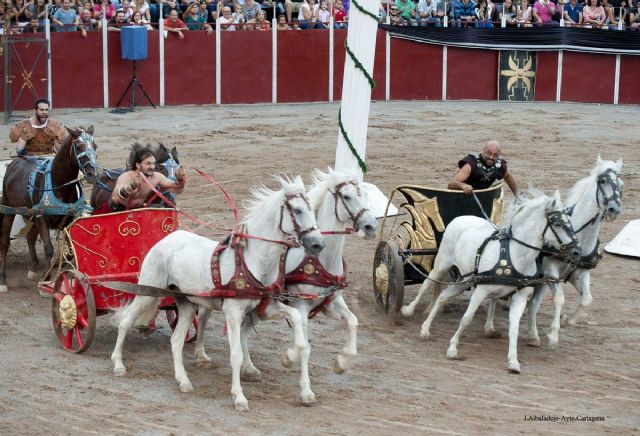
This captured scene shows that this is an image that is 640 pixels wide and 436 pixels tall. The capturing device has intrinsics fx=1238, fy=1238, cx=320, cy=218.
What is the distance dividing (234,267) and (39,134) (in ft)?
16.0

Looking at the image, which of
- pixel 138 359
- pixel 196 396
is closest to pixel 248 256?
pixel 196 396

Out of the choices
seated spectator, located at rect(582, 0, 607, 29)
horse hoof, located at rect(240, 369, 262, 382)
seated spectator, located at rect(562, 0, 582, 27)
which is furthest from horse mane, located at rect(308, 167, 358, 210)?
seated spectator, located at rect(562, 0, 582, 27)

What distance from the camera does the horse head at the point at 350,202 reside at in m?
8.83

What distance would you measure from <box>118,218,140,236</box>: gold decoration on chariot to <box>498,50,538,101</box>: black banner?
724 inches

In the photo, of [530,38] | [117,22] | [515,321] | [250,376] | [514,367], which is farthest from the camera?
[530,38]

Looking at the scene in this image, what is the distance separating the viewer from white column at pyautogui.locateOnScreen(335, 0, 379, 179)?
39.1ft

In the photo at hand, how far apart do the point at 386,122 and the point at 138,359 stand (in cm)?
1451

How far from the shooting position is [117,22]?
24.5 meters

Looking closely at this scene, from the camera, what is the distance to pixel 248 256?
28.6 feet

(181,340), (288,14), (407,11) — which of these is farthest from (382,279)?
(407,11)

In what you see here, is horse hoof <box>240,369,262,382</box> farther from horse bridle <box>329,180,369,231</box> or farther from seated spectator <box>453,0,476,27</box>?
seated spectator <box>453,0,476,27</box>

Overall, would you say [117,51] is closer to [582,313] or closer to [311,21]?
[311,21]

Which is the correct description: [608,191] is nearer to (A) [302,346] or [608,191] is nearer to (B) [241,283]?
(A) [302,346]

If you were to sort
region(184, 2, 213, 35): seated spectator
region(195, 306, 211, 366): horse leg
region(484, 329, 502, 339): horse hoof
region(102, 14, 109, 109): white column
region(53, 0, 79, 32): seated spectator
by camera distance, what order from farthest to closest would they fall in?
region(184, 2, 213, 35): seated spectator → region(102, 14, 109, 109): white column → region(53, 0, 79, 32): seated spectator → region(484, 329, 502, 339): horse hoof → region(195, 306, 211, 366): horse leg
